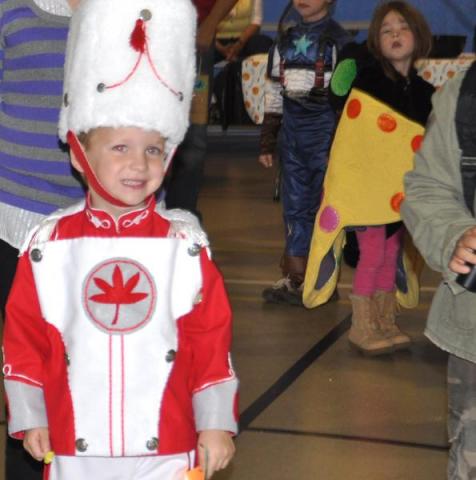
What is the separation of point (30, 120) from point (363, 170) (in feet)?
8.95

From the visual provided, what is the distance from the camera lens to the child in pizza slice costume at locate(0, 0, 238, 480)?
8.62ft

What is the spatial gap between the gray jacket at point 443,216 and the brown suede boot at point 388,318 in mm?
2850

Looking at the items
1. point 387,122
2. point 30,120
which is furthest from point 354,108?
point 30,120

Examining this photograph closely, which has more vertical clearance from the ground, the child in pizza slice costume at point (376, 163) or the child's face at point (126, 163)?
the child's face at point (126, 163)

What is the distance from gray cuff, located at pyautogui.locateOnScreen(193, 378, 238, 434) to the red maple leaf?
25 cm

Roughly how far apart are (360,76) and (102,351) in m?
3.26

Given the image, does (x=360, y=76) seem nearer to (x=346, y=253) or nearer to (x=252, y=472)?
(x=346, y=253)

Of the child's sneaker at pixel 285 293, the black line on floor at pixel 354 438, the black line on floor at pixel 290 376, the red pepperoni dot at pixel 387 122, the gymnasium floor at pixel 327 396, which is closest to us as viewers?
the gymnasium floor at pixel 327 396

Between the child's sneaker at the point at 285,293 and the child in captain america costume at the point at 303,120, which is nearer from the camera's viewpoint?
the child in captain america costume at the point at 303,120

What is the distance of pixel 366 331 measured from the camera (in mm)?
5629

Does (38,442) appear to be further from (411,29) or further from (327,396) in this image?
(411,29)

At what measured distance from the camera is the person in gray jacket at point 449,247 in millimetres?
2752

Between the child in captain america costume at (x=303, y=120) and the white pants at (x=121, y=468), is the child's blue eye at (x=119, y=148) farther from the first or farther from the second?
the child in captain america costume at (x=303, y=120)

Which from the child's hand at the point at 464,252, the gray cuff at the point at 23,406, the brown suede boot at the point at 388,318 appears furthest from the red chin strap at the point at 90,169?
the brown suede boot at the point at 388,318
